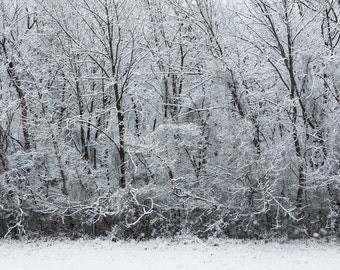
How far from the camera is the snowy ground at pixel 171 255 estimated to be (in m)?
10.7

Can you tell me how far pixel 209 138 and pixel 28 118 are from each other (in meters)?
7.47

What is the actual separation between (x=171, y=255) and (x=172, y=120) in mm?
6417

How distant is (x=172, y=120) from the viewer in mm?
16750

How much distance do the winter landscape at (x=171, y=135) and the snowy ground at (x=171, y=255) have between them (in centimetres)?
10

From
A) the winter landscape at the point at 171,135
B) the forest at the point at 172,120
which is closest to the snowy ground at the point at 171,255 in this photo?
the winter landscape at the point at 171,135

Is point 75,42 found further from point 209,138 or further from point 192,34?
point 209,138

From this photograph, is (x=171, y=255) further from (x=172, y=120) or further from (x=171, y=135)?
(x=172, y=120)

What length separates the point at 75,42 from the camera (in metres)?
14.8

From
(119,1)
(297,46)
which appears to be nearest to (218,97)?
(297,46)

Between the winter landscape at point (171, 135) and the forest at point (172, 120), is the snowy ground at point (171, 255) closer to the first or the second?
the winter landscape at point (171, 135)

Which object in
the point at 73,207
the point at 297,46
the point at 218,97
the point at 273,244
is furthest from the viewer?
the point at 218,97

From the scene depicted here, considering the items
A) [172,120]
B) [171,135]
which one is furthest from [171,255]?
[172,120]

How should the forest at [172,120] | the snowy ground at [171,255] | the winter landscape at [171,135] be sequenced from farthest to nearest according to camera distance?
the forest at [172,120], the winter landscape at [171,135], the snowy ground at [171,255]

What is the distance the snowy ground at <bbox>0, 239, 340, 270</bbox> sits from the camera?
10734 millimetres
